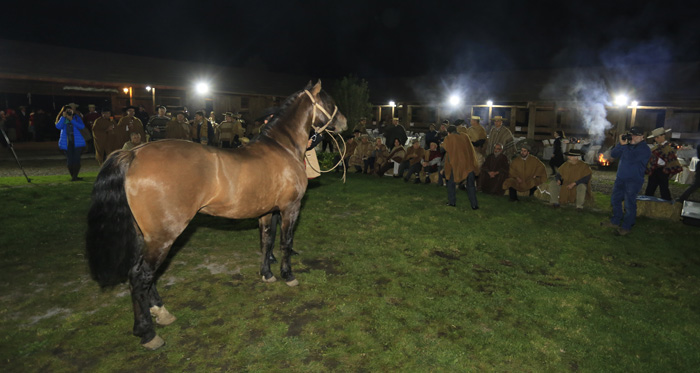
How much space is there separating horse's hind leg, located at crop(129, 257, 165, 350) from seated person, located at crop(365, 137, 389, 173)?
34.4 ft

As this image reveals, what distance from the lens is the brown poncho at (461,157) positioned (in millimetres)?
8625

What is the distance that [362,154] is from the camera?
46.1 feet

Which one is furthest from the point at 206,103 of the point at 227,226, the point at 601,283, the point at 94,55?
the point at 601,283

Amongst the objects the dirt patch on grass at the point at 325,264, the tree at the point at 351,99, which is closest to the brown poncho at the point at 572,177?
the dirt patch on grass at the point at 325,264

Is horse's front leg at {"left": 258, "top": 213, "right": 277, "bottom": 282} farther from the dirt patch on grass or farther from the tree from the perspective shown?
the tree

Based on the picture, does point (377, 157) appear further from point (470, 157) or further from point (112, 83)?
point (112, 83)

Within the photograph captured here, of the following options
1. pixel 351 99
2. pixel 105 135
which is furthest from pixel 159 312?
pixel 351 99

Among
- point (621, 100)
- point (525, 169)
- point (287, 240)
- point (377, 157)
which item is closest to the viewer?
point (287, 240)

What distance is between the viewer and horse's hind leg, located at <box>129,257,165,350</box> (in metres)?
3.45

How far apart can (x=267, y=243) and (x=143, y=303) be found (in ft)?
5.41

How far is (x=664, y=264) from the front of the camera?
18.9 ft

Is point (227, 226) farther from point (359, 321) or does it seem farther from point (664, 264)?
point (664, 264)

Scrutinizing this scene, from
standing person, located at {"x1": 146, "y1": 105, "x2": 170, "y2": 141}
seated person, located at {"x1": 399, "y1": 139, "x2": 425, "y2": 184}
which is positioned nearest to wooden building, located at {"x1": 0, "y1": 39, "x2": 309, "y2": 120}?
standing person, located at {"x1": 146, "y1": 105, "x2": 170, "y2": 141}

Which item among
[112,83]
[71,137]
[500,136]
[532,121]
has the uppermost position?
[112,83]
